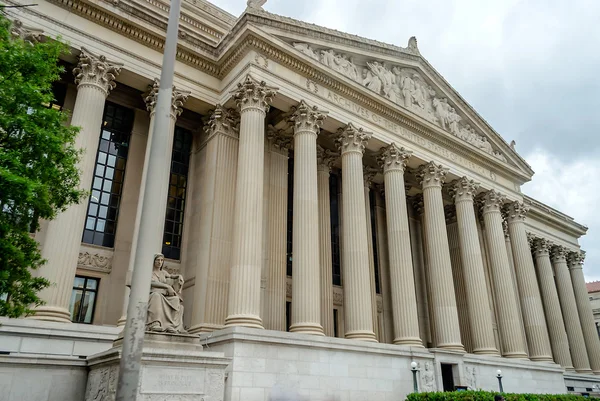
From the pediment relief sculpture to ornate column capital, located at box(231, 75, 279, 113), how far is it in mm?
3408

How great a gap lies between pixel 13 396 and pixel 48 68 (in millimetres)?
9624

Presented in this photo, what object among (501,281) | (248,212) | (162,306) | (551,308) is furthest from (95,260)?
(551,308)

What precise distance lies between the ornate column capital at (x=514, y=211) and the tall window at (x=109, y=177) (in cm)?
2827

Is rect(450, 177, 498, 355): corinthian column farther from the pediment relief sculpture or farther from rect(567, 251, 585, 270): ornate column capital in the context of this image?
rect(567, 251, 585, 270): ornate column capital

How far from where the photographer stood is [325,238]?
2814cm

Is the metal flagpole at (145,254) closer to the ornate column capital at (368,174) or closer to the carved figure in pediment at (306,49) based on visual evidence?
the carved figure in pediment at (306,49)

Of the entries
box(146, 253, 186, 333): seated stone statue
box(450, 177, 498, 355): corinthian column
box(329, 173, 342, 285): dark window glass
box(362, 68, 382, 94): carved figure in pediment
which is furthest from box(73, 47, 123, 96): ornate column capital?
box(450, 177, 498, 355): corinthian column

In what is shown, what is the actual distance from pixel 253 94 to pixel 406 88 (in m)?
12.5

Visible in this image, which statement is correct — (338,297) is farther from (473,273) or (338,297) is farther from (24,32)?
(24,32)

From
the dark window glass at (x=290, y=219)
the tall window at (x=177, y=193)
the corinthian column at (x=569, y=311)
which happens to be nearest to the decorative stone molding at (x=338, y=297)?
the dark window glass at (x=290, y=219)

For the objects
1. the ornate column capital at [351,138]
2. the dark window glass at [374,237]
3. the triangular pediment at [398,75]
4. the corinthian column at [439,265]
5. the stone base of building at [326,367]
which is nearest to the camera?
the stone base of building at [326,367]

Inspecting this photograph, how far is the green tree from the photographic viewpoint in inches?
500

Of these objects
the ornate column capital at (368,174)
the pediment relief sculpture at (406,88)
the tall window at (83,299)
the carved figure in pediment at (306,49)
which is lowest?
the tall window at (83,299)

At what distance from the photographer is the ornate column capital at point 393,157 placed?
29.4 m
